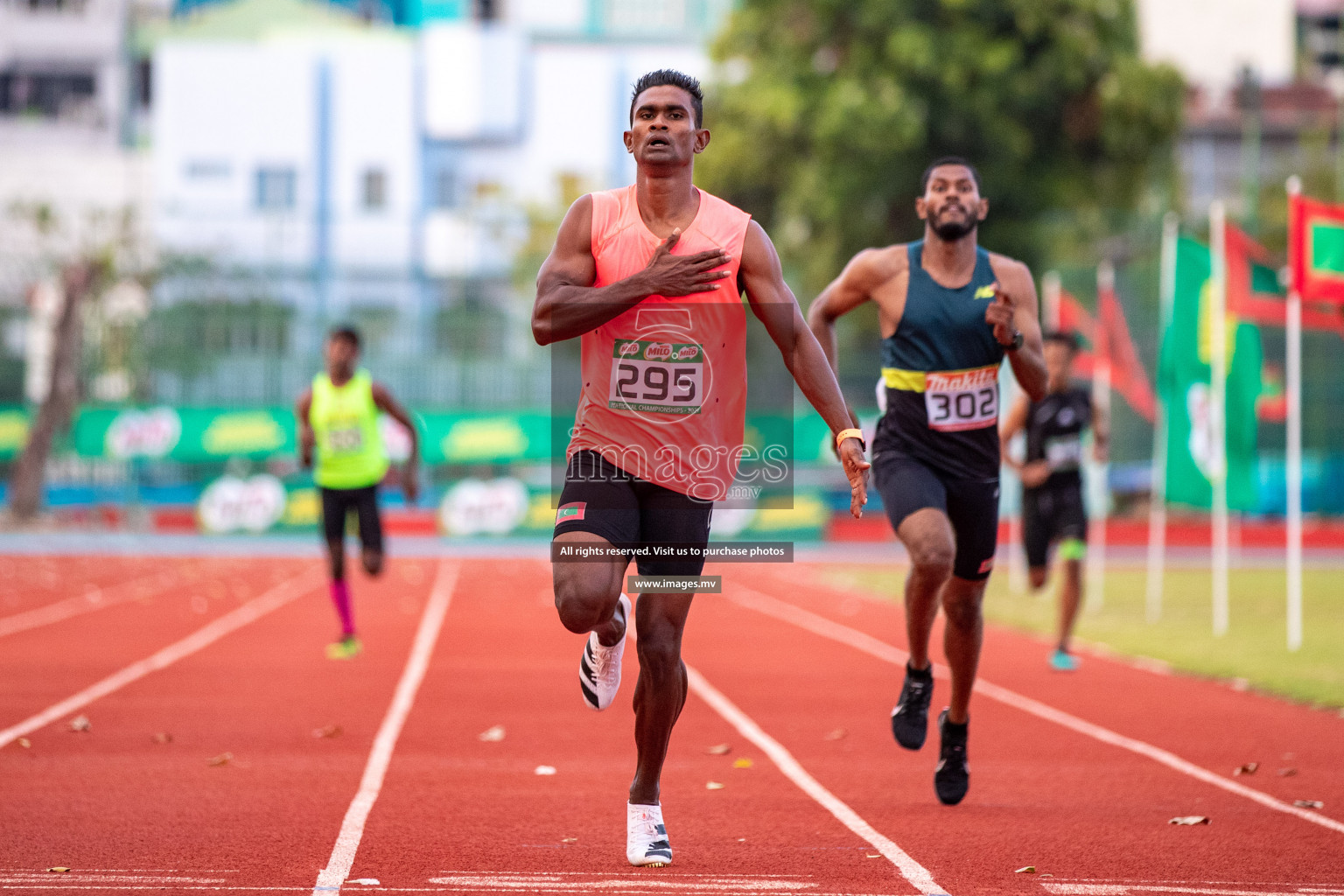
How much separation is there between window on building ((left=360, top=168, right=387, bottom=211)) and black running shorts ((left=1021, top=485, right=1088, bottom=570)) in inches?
1571

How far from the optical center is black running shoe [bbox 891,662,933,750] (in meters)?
6.31

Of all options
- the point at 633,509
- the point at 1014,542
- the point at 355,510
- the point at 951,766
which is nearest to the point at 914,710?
the point at 951,766

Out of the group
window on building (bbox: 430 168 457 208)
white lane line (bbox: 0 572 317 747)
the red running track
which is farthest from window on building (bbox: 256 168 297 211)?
the red running track

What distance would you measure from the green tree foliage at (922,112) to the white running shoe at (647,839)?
25861 millimetres

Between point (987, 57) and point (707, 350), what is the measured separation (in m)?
27.0

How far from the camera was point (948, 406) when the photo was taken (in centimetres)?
652

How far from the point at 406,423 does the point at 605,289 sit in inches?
287

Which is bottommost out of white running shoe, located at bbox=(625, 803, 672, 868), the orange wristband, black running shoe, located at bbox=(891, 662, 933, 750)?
white running shoe, located at bbox=(625, 803, 672, 868)

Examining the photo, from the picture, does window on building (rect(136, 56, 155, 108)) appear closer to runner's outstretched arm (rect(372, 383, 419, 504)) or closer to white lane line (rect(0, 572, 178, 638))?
white lane line (rect(0, 572, 178, 638))

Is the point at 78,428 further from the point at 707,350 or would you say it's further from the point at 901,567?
the point at 707,350

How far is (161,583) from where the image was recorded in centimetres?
1941

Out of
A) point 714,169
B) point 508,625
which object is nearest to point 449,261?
point 714,169

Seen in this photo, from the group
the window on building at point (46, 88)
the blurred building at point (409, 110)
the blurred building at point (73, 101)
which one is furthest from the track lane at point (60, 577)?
the window on building at point (46, 88)

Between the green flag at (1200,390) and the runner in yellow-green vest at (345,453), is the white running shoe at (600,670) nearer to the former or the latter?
the runner in yellow-green vest at (345,453)
